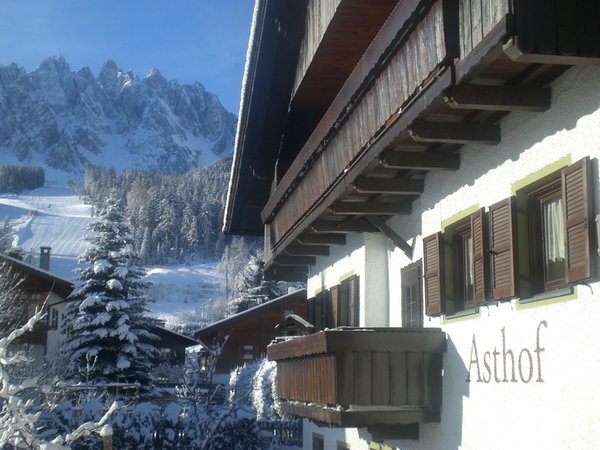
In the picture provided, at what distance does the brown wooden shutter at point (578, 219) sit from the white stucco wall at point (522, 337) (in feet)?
0.24

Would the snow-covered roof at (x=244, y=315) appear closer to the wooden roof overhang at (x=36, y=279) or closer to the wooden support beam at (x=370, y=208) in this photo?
the wooden roof overhang at (x=36, y=279)

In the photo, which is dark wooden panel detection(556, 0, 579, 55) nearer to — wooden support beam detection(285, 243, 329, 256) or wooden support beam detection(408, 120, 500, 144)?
wooden support beam detection(408, 120, 500, 144)

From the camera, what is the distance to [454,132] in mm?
6910

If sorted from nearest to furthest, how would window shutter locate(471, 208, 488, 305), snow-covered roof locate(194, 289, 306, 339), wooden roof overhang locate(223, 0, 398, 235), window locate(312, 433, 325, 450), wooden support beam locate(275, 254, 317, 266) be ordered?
1. window shutter locate(471, 208, 488, 305)
2. wooden roof overhang locate(223, 0, 398, 235)
3. wooden support beam locate(275, 254, 317, 266)
4. window locate(312, 433, 325, 450)
5. snow-covered roof locate(194, 289, 306, 339)

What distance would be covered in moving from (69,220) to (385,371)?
516ft

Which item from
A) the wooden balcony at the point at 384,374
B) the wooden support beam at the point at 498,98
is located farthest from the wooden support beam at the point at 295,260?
the wooden support beam at the point at 498,98

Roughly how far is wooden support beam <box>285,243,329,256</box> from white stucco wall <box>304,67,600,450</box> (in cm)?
408

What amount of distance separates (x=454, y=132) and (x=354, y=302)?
5435 millimetres

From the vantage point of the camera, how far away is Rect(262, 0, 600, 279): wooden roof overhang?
4.87 metres

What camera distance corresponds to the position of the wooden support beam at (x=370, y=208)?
963cm

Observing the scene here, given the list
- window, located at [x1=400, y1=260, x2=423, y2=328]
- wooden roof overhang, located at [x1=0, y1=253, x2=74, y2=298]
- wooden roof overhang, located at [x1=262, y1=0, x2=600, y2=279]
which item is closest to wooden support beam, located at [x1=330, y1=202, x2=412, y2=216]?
wooden roof overhang, located at [x1=262, y1=0, x2=600, y2=279]

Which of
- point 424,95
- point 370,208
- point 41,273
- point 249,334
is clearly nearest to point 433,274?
point 370,208

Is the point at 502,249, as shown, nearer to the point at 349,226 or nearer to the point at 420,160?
the point at 420,160

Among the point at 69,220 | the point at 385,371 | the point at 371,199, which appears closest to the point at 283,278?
the point at 371,199
